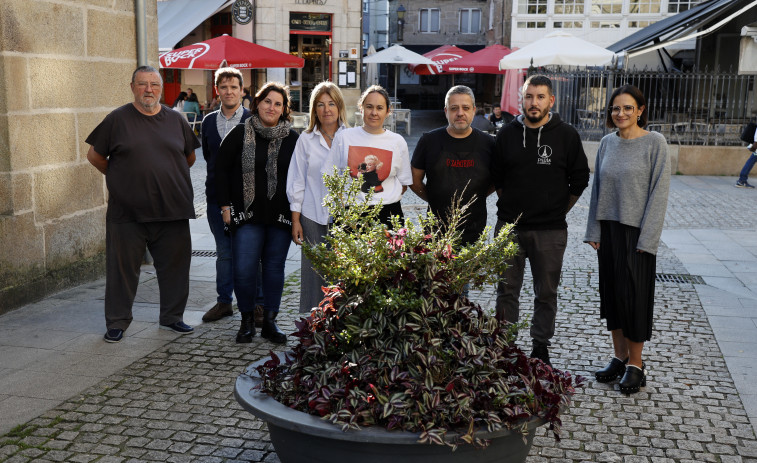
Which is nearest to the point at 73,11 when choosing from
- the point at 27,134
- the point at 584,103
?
the point at 27,134

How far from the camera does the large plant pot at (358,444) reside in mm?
3154

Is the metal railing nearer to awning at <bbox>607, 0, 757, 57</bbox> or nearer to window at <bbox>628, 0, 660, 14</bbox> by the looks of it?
awning at <bbox>607, 0, 757, 57</bbox>

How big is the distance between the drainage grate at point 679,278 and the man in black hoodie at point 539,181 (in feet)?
10.8

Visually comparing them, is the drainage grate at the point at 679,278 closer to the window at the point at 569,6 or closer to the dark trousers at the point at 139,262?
the dark trousers at the point at 139,262

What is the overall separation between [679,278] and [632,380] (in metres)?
3.59

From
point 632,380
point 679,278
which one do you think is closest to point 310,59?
point 679,278

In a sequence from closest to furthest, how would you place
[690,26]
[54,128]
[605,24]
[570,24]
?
[54,128], [690,26], [605,24], [570,24]

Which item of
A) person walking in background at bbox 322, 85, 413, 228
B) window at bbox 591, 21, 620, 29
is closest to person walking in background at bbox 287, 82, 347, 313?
person walking in background at bbox 322, 85, 413, 228

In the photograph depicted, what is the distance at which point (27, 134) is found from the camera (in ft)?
22.3

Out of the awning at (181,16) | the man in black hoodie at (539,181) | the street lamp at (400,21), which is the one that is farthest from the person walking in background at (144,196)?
the street lamp at (400,21)

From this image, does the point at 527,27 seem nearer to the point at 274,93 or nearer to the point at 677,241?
the point at 677,241

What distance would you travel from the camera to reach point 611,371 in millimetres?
5219

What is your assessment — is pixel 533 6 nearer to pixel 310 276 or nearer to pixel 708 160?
pixel 708 160

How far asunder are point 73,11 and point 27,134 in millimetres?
1302
